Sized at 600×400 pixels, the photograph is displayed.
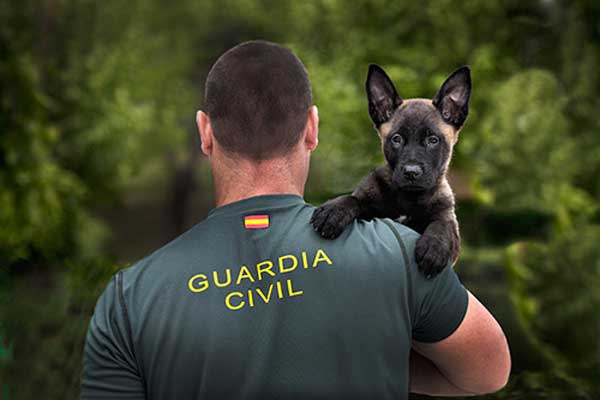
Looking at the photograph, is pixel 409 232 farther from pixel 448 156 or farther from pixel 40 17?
pixel 40 17

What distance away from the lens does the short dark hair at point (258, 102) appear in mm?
2697

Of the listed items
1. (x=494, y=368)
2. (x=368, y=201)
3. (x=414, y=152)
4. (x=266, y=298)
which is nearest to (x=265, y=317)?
(x=266, y=298)

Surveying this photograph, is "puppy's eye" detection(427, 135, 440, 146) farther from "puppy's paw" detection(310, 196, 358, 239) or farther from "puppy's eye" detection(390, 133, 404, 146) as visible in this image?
"puppy's paw" detection(310, 196, 358, 239)

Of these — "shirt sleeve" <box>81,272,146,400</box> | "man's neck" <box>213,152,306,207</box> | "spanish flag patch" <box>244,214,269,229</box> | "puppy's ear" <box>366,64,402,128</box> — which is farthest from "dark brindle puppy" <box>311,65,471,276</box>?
"shirt sleeve" <box>81,272,146,400</box>

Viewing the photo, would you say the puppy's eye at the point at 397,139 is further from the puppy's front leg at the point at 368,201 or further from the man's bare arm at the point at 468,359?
the man's bare arm at the point at 468,359

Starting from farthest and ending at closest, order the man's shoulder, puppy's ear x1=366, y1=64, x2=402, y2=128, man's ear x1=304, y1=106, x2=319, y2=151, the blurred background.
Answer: the blurred background → puppy's ear x1=366, y1=64, x2=402, y2=128 → man's ear x1=304, y1=106, x2=319, y2=151 → the man's shoulder

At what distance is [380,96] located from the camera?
3.58 m

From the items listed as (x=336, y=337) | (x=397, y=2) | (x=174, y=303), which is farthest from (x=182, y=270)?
(x=397, y=2)

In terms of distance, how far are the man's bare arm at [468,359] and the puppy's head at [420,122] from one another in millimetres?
748

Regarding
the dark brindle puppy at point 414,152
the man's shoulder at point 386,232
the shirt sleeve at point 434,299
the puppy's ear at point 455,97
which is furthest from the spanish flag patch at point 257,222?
the puppy's ear at point 455,97

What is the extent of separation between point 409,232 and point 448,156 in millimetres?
914

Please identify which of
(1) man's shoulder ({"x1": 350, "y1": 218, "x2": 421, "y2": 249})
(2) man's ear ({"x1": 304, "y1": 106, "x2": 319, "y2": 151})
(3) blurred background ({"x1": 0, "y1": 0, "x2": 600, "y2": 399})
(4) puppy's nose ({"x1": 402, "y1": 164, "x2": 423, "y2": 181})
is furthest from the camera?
(3) blurred background ({"x1": 0, "y1": 0, "x2": 600, "y2": 399})

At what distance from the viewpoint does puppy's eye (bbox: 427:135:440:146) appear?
138 inches

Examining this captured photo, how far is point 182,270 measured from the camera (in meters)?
2.63
